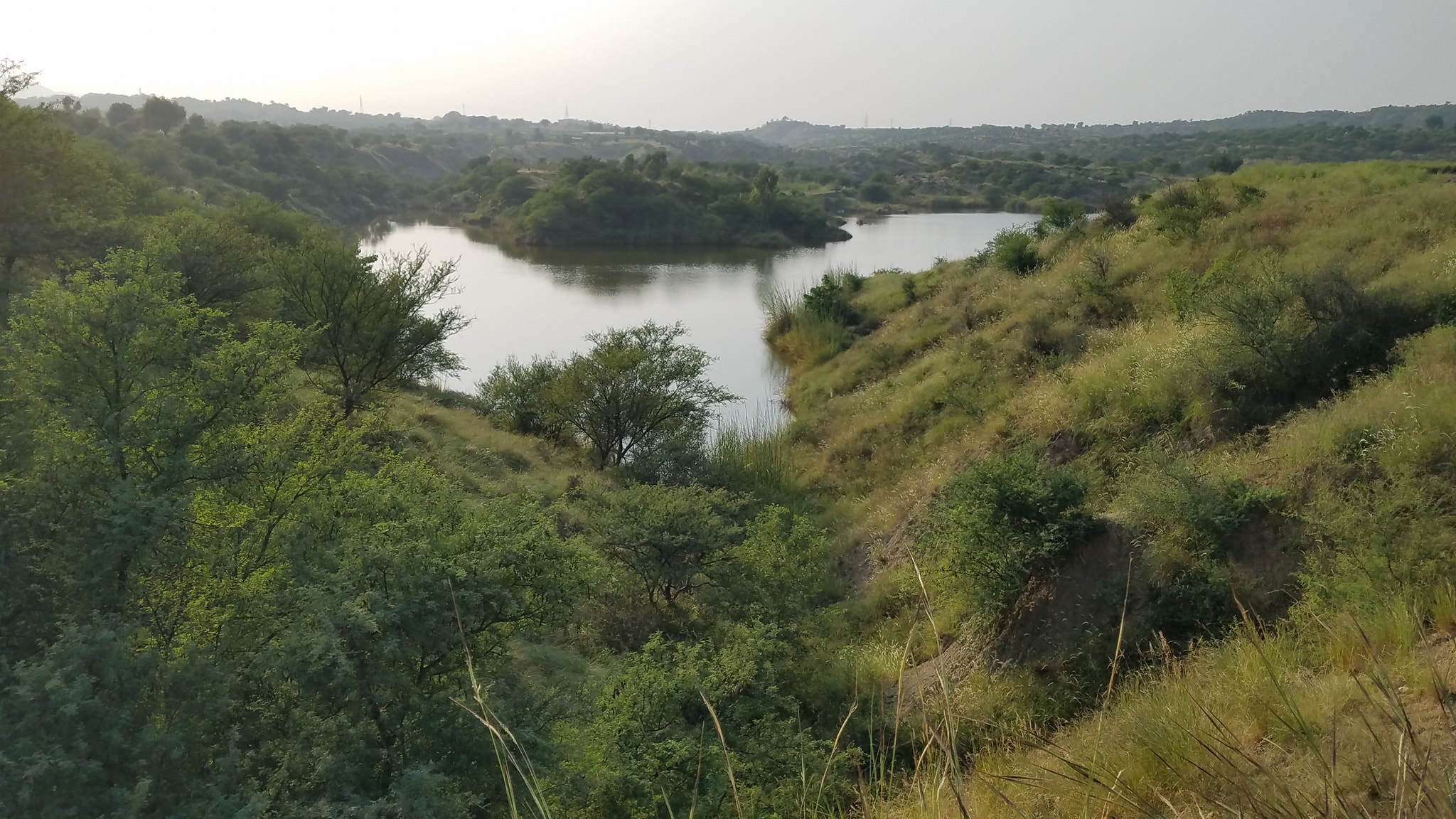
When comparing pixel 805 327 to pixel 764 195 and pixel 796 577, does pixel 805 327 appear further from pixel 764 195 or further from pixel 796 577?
pixel 764 195

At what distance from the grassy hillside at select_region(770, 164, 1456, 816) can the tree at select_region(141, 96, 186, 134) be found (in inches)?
3880

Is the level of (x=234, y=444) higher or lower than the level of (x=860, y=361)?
higher

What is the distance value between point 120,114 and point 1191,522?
383 ft

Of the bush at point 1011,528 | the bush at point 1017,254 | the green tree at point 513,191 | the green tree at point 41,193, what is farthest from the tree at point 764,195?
the bush at point 1011,528

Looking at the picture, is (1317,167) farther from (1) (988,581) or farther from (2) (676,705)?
(2) (676,705)

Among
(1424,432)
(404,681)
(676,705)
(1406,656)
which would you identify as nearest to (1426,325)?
(1424,432)

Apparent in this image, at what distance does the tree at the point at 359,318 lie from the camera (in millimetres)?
18828

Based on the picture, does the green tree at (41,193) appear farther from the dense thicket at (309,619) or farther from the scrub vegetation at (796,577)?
the dense thicket at (309,619)

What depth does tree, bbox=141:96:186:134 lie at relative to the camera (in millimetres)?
89188

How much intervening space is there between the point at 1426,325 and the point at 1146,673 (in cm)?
744

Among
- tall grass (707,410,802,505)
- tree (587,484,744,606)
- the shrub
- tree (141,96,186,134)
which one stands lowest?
tall grass (707,410,802,505)

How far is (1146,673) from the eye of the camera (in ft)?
22.6

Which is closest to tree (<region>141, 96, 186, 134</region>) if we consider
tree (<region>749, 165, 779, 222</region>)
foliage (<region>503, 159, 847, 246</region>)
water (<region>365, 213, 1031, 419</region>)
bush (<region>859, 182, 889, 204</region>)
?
water (<region>365, 213, 1031, 419</region>)

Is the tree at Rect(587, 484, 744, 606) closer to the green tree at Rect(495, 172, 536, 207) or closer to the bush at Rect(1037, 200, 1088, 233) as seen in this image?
the bush at Rect(1037, 200, 1088, 233)
